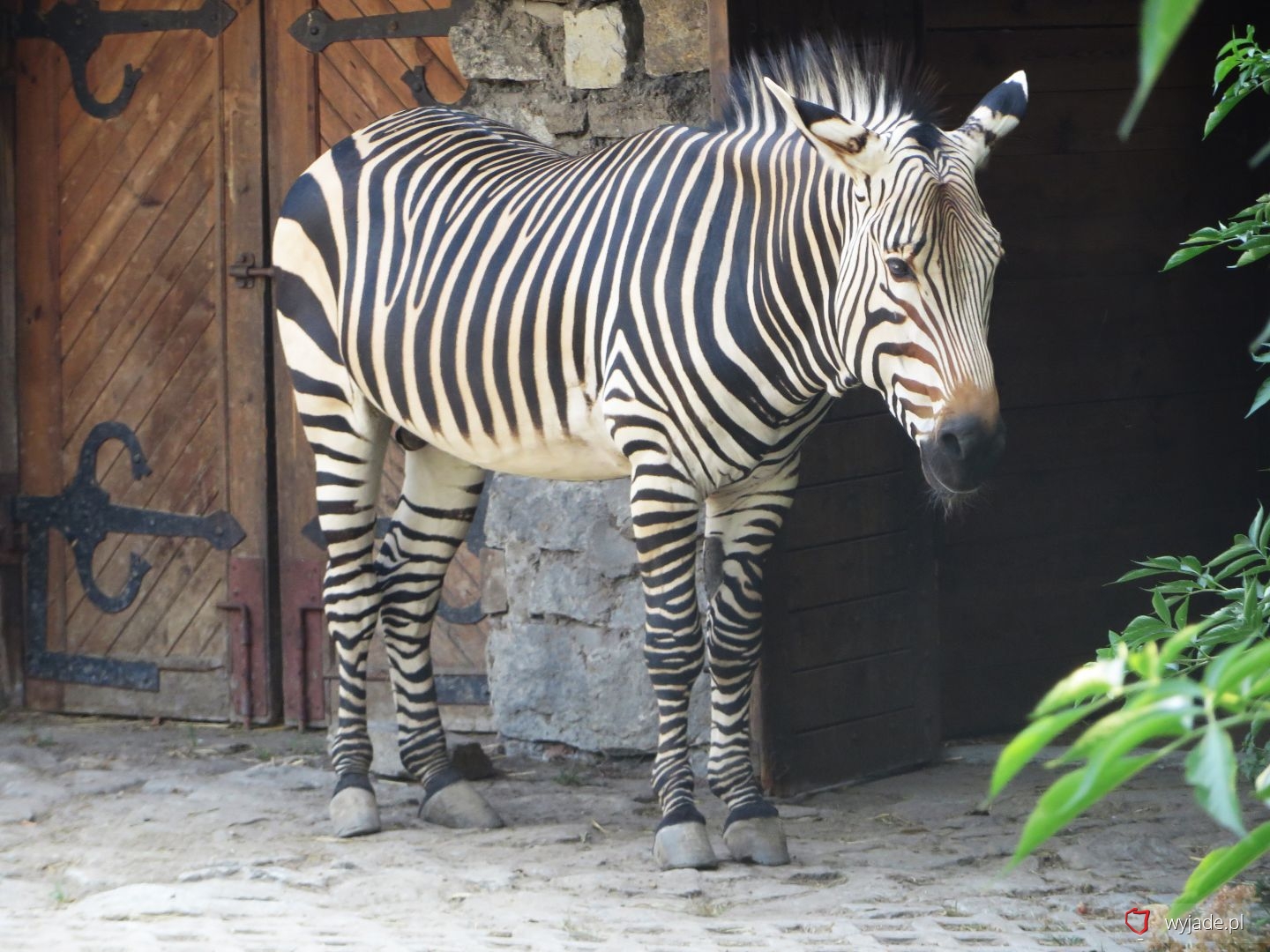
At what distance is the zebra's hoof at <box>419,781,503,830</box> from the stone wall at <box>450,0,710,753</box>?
27.3 inches

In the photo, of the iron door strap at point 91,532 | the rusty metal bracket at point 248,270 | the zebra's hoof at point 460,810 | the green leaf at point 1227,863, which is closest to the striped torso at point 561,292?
the zebra's hoof at point 460,810

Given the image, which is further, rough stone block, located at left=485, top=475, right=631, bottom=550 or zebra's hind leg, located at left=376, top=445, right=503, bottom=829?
rough stone block, located at left=485, top=475, right=631, bottom=550

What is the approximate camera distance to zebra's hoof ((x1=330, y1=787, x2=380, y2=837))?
13.3 feet

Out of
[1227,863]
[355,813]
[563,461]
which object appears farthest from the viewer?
[355,813]

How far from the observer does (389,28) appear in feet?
16.7

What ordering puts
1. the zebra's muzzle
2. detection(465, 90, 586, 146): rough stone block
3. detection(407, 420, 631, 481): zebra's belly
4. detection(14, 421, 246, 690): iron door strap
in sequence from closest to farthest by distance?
the zebra's muzzle, detection(407, 420, 631, 481): zebra's belly, detection(465, 90, 586, 146): rough stone block, detection(14, 421, 246, 690): iron door strap

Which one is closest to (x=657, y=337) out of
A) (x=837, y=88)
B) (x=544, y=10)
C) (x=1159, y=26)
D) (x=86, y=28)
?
(x=837, y=88)

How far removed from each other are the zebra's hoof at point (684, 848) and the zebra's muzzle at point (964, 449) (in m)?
1.10

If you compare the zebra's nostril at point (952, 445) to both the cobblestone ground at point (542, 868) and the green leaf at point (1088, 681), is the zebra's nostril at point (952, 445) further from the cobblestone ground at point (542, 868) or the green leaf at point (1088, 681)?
the green leaf at point (1088, 681)

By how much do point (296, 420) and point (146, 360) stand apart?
670mm

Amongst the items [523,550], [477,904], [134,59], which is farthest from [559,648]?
[134,59]

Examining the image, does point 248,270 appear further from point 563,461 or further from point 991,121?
point 991,121

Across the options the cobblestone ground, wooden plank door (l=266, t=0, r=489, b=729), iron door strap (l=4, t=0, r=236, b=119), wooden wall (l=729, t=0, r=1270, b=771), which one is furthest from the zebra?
Answer: iron door strap (l=4, t=0, r=236, b=119)

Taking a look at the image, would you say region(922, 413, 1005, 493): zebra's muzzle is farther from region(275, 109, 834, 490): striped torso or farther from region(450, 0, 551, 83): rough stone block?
region(450, 0, 551, 83): rough stone block
